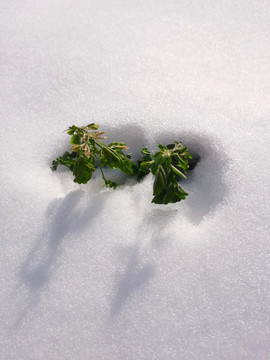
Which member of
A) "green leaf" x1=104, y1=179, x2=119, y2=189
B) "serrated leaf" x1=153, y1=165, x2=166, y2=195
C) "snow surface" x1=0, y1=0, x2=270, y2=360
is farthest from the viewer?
"green leaf" x1=104, y1=179, x2=119, y2=189

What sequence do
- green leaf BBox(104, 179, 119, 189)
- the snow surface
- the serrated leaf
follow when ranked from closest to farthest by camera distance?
the snow surface → the serrated leaf → green leaf BBox(104, 179, 119, 189)

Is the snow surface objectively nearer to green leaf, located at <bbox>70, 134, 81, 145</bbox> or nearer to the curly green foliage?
the curly green foliage

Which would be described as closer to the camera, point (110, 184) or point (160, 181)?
point (160, 181)

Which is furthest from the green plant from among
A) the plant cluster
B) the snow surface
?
the snow surface

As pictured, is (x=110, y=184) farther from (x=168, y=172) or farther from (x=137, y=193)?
(x=168, y=172)

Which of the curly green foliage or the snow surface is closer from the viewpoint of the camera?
the snow surface

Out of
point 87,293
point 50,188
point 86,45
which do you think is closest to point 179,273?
point 87,293

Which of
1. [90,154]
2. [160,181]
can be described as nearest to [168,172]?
[160,181]
